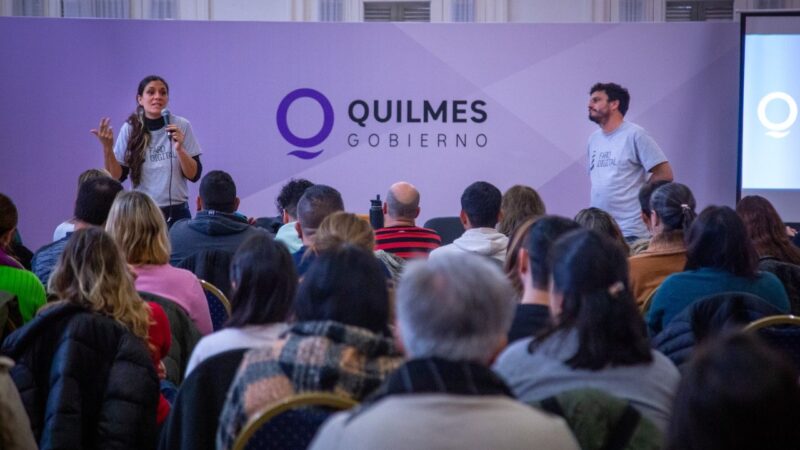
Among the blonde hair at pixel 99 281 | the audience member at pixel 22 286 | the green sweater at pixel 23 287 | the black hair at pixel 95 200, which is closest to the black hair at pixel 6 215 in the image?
the audience member at pixel 22 286

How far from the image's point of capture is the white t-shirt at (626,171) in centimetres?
695

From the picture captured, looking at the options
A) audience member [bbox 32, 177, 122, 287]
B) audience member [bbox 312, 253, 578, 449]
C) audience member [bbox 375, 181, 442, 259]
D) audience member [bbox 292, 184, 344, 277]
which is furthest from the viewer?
audience member [bbox 375, 181, 442, 259]

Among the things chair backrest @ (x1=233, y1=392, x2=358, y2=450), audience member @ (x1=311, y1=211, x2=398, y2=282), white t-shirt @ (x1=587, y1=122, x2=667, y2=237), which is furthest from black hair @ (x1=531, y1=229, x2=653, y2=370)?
white t-shirt @ (x1=587, y1=122, x2=667, y2=237)

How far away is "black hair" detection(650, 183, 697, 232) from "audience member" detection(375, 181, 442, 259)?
1154mm

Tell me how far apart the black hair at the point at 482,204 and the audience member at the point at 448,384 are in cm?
323

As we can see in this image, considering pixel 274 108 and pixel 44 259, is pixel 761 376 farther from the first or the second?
pixel 274 108

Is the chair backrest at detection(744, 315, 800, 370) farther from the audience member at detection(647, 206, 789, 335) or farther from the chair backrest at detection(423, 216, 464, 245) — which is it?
the chair backrest at detection(423, 216, 464, 245)

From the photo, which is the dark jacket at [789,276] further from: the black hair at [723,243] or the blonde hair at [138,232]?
the blonde hair at [138,232]

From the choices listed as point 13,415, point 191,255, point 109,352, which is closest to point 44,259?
point 191,255

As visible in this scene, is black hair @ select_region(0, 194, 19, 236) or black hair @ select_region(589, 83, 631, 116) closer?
black hair @ select_region(0, 194, 19, 236)

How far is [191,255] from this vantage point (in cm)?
448

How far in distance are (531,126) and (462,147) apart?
1.79ft

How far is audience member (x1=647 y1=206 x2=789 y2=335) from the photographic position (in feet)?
11.7

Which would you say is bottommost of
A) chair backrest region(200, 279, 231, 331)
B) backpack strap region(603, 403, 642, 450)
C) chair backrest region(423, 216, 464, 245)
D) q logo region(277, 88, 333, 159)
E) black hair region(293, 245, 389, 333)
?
chair backrest region(423, 216, 464, 245)
